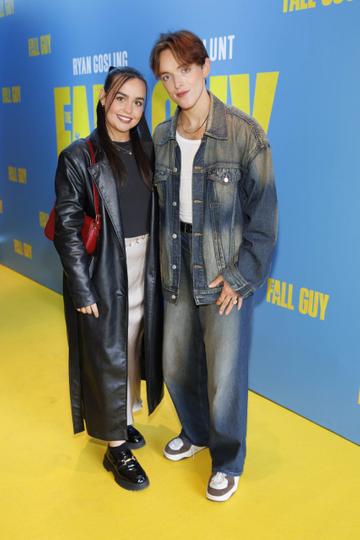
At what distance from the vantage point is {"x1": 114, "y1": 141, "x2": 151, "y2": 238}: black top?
2.14 meters

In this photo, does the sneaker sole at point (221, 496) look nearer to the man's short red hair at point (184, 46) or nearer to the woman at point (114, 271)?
the woman at point (114, 271)

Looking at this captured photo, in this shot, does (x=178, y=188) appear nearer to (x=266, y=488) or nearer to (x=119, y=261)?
(x=119, y=261)

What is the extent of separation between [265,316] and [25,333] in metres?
1.84

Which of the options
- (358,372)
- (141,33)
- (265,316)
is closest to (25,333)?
(265,316)

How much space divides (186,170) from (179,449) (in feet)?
4.07

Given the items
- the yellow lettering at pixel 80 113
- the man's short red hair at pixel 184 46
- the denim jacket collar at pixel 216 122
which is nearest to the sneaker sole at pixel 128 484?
the denim jacket collar at pixel 216 122

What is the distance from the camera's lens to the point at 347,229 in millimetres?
2455

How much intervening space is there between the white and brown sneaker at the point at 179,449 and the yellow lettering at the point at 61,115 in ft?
8.30

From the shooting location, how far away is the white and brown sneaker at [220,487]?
2.21 meters

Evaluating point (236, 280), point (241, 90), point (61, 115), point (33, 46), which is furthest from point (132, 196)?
point (33, 46)

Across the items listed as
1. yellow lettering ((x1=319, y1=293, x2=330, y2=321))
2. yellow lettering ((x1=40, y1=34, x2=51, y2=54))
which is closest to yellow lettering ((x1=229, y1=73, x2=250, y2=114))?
yellow lettering ((x1=319, y1=293, x2=330, y2=321))

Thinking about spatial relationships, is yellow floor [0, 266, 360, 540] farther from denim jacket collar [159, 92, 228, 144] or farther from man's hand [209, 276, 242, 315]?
denim jacket collar [159, 92, 228, 144]

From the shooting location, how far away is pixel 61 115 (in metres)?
4.27

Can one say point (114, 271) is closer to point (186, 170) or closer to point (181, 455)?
point (186, 170)
